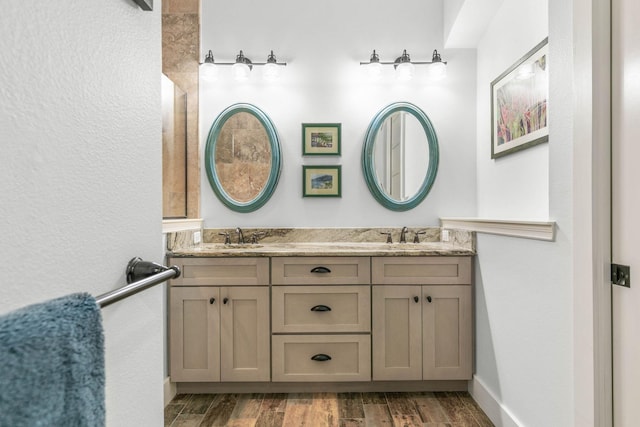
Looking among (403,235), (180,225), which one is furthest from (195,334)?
(403,235)

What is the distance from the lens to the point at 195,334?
2229 mm

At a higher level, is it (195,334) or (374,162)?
(374,162)

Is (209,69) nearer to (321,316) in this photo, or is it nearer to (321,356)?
(321,316)

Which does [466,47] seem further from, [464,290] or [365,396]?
[365,396]

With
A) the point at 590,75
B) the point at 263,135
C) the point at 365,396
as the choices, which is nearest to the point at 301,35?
the point at 263,135

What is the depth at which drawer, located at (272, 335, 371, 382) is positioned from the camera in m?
2.22

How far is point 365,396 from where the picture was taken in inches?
88.3

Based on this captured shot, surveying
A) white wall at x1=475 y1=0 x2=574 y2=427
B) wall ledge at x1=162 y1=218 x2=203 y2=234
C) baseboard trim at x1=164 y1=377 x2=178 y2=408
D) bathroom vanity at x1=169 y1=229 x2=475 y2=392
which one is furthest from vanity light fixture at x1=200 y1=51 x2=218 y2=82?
baseboard trim at x1=164 y1=377 x2=178 y2=408

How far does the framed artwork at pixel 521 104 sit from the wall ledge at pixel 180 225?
2.07 m

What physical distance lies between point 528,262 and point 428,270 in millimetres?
697

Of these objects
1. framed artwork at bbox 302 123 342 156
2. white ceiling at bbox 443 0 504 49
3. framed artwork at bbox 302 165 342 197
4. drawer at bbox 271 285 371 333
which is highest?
white ceiling at bbox 443 0 504 49

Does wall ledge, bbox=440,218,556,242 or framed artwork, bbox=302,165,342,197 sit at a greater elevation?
framed artwork, bbox=302,165,342,197

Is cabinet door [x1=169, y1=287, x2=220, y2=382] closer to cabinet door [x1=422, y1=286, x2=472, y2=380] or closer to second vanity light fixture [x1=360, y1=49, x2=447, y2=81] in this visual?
cabinet door [x1=422, y1=286, x2=472, y2=380]

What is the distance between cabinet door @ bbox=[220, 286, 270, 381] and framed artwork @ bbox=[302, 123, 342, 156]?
44.3 inches
